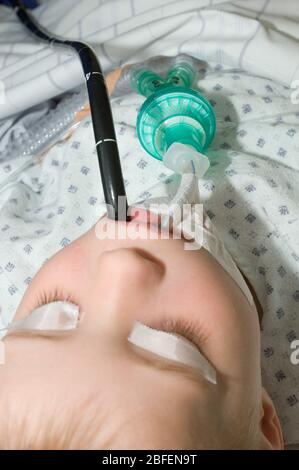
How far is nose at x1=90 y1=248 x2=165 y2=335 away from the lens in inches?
21.6

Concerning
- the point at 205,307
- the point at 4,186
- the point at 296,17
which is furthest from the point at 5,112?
the point at 205,307

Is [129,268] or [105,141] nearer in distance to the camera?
[129,268]

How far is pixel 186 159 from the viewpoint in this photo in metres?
0.76

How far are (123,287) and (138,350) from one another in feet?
0.23

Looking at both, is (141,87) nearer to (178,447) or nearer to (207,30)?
(207,30)

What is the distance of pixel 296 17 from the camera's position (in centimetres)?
97

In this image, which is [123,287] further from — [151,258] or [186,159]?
[186,159]

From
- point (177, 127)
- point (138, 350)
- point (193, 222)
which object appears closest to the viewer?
point (138, 350)

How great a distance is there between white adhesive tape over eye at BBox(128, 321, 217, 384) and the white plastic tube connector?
0.30 metres

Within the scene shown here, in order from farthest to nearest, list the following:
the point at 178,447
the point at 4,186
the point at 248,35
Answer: the point at 4,186
the point at 248,35
the point at 178,447

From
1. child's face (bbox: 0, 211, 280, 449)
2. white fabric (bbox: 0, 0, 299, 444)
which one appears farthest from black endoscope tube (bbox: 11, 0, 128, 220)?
white fabric (bbox: 0, 0, 299, 444)

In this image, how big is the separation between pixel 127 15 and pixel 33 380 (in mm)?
788

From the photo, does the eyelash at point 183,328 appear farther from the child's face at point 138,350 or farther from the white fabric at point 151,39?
the white fabric at point 151,39

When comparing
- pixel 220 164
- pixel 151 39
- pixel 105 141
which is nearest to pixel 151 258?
pixel 105 141
